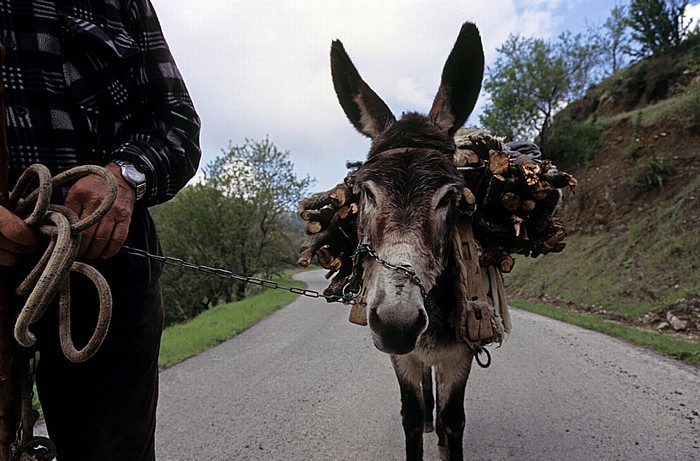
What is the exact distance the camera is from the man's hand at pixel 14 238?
38.8 inches

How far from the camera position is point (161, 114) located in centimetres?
147

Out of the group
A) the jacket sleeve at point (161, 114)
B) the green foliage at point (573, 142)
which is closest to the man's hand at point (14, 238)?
the jacket sleeve at point (161, 114)

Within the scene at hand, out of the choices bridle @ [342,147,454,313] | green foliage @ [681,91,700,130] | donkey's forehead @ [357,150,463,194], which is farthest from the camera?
green foliage @ [681,91,700,130]

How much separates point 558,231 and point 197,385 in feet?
13.4

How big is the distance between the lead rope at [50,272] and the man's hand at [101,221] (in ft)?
0.13

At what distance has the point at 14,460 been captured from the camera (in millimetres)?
1115

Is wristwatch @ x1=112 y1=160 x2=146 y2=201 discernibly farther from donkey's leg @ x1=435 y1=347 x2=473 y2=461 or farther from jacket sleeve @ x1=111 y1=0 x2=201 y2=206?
donkey's leg @ x1=435 y1=347 x2=473 y2=461

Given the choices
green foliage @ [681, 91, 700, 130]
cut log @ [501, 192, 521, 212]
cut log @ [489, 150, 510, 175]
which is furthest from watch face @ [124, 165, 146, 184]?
green foliage @ [681, 91, 700, 130]

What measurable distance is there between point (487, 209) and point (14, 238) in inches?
95.0

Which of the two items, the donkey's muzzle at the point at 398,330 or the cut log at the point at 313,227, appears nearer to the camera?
the donkey's muzzle at the point at 398,330

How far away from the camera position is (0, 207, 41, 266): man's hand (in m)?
0.99

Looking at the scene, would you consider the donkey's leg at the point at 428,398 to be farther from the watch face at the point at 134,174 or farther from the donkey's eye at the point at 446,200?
the watch face at the point at 134,174

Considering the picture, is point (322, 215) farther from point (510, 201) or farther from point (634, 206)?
point (634, 206)

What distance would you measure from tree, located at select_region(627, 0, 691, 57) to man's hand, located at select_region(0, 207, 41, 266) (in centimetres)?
2931
